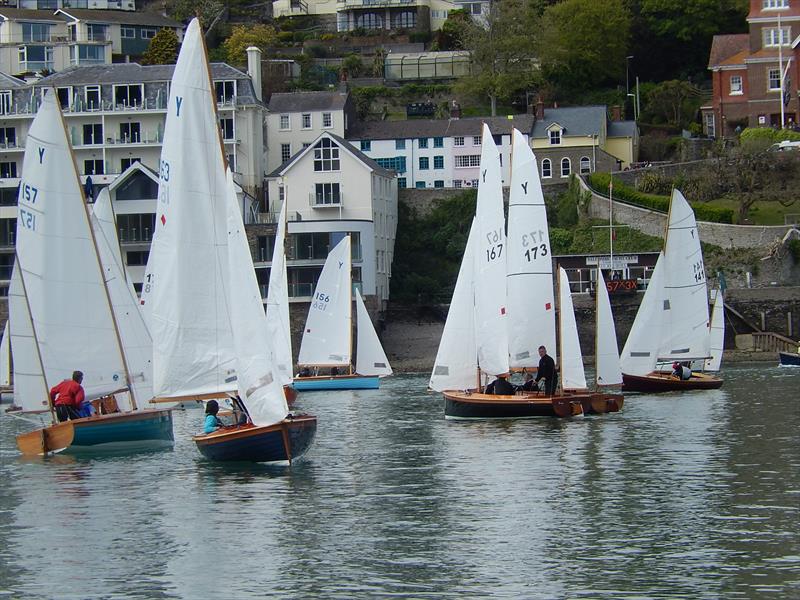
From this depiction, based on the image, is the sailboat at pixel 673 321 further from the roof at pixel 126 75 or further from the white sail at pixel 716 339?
the roof at pixel 126 75

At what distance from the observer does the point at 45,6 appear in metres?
140

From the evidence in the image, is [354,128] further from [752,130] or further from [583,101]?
[752,130]

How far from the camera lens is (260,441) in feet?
121

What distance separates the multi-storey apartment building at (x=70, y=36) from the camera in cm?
12475

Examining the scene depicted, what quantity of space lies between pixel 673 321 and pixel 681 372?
2093 mm

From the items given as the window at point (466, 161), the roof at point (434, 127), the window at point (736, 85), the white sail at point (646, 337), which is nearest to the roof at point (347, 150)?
the roof at point (434, 127)

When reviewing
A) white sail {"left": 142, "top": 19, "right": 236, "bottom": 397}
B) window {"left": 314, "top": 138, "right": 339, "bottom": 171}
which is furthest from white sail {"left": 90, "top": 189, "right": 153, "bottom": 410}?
window {"left": 314, "top": 138, "right": 339, "bottom": 171}

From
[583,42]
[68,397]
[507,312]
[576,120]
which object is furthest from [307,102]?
[68,397]

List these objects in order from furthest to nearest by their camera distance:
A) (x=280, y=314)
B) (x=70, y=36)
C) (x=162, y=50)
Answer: (x=70, y=36) < (x=162, y=50) < (x=280, y=314)

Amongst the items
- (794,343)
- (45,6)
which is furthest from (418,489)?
(45,6)

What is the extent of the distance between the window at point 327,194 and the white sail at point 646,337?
41066mm

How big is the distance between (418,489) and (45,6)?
373 ft

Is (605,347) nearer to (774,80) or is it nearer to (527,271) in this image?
(527,271)

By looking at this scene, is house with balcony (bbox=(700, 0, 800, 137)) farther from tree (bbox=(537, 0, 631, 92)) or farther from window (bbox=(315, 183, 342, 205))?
window (bbox=(315, 183, 342, 205))
